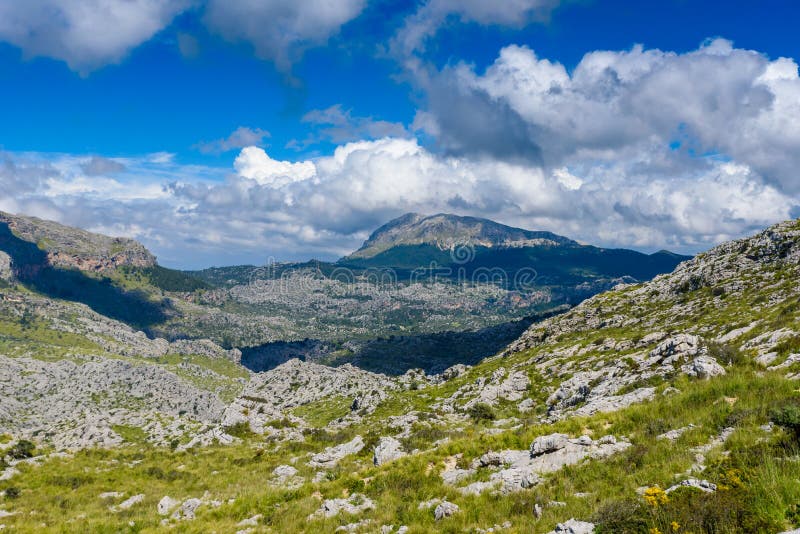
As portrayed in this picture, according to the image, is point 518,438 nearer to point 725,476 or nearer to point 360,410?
point 725,476

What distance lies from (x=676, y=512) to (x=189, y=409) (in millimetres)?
195881

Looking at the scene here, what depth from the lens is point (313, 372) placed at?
170000 millimetres

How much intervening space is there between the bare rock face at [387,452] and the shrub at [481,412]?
2068 cm

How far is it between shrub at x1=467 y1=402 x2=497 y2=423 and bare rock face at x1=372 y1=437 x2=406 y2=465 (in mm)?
20681

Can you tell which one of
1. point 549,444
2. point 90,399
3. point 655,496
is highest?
point 655,496

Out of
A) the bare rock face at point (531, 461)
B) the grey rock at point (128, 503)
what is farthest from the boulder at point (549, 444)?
the grey rock at point (128, 503)

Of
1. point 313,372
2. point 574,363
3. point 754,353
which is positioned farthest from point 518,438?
point 313,372

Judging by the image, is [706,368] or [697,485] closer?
[697,485]

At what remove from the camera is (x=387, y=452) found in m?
28.6

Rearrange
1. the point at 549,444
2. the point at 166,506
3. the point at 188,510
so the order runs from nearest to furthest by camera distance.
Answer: the point at 549,444
the point at 188,510
the point at 166,506

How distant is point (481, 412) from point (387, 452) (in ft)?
86.2

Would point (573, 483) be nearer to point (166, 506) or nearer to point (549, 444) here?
point (549, 444)

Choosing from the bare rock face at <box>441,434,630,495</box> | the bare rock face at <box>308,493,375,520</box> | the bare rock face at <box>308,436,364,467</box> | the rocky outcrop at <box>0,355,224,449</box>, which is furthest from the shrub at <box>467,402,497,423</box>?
the rocky outcrop at <box>0,355,224,449</box>

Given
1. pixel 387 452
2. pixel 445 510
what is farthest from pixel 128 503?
pixel 445 510
